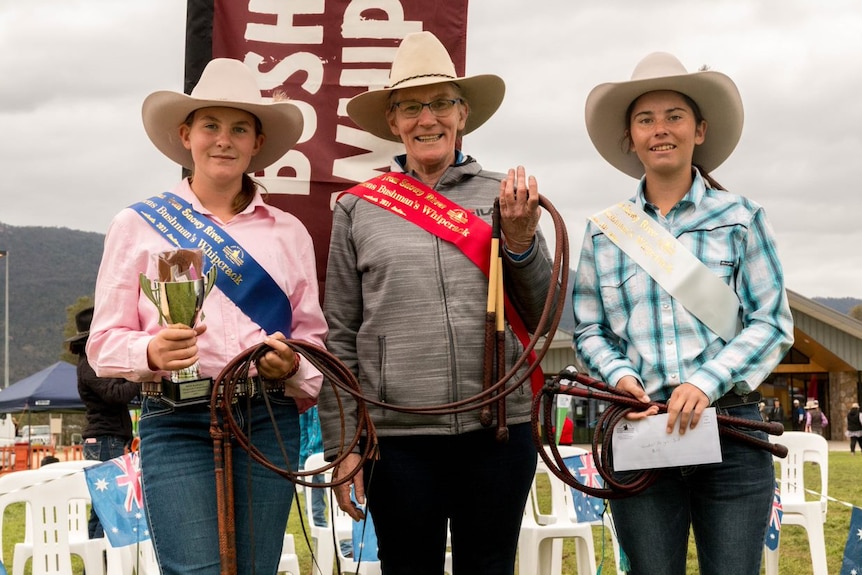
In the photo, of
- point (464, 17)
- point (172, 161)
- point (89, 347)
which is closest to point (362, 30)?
point (464, 17)

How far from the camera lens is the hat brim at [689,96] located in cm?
275

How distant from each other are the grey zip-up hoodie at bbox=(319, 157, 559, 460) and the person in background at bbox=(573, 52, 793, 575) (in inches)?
9.4

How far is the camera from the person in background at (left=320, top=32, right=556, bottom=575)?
2781 mm

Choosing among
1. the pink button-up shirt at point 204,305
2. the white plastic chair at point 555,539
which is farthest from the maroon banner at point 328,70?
the white plastic chair at point 555,539

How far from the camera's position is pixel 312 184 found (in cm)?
420

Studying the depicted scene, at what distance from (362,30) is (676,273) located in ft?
7.04

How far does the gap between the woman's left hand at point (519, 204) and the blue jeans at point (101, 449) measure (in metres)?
4.47

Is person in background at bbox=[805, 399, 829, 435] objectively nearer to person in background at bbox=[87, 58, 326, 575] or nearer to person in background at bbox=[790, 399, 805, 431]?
person in background at bbox=[790, 399, 805, 431]

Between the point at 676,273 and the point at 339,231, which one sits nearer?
the point at 676,273

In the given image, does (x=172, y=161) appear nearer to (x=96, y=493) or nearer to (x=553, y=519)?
(x=96, y=493)

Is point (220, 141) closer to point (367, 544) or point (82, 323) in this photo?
point (367, 544)

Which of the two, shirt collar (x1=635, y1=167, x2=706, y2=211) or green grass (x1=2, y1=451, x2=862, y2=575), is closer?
shirt collar (x1=635, y1=167, x2=706, y2=211)

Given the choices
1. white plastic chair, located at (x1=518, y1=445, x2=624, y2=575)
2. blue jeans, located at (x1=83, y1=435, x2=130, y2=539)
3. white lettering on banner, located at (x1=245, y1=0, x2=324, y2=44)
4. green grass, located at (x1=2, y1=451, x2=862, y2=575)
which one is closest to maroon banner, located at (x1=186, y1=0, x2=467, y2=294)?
white lettering on banner, located at (x1=245, y1=0, x2=324, y2=44)

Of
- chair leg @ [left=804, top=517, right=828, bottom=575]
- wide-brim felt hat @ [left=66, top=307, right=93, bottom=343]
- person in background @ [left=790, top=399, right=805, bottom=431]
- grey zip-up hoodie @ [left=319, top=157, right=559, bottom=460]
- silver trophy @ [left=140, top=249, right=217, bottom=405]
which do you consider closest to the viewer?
silver trophy @ [left=140, top=249, right=217, bottom=405]
